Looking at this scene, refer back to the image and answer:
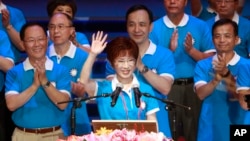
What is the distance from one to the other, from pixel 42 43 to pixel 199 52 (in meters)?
1.47

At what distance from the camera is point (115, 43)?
15.5 feet

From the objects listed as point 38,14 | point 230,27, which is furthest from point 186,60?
point 38,14

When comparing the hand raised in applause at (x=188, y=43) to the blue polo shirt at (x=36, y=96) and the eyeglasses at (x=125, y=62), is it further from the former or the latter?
the eyeglasses at (x=125, y=62)

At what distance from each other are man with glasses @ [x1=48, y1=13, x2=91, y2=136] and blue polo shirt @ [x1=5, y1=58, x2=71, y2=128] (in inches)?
12.9

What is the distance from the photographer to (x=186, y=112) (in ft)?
20.3

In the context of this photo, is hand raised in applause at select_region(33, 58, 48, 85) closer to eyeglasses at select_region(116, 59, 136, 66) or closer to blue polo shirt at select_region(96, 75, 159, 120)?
blue polo shirt at select_region(96, 75, 159, 120)

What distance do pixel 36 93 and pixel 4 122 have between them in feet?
2.56

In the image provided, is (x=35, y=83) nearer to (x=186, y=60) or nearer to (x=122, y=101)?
(x=122, y=101)

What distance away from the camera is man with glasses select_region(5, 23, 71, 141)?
16.9 ft

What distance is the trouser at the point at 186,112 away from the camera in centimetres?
606

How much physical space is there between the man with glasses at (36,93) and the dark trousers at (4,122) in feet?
1.98

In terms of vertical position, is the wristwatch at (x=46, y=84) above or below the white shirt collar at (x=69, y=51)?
below

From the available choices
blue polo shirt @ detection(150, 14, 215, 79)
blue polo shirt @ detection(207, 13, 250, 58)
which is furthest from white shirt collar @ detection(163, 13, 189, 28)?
blue polo shirt @ detection(207, 13, 250, 58)

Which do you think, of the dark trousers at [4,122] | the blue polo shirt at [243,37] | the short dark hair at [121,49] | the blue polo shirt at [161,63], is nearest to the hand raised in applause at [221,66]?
the blue polo shirt at [161,63]
